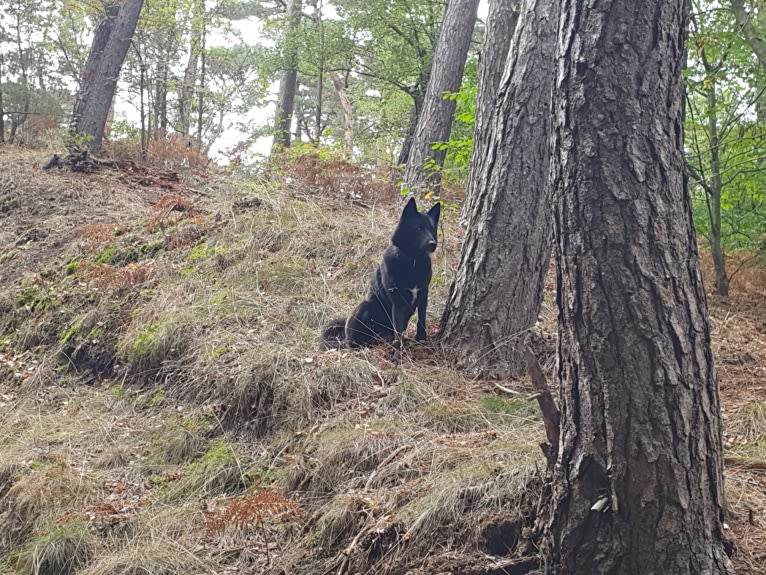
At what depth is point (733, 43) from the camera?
26.2 ft

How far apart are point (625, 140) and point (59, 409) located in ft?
18.4

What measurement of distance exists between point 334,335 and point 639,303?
3907mm

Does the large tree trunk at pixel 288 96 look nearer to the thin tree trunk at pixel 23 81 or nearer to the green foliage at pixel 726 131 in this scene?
the thin tree trunk at pixel 23 81

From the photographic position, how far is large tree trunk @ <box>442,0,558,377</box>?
5.38m

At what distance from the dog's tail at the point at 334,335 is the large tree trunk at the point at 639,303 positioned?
354cm

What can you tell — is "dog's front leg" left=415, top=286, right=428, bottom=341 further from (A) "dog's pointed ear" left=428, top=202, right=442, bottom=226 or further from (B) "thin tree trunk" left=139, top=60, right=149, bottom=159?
(B) "thin tree trunk" left=139, top=60, right=149, bottom=159

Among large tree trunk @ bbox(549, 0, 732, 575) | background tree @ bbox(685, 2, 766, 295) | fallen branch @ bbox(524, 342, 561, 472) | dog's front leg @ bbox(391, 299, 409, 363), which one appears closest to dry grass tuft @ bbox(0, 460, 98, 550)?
dog's front leg @ bbox(391, 299, 409, 363)

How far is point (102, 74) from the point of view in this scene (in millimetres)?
12789

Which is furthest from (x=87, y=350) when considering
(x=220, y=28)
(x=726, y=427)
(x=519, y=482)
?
(x=220, y=28)

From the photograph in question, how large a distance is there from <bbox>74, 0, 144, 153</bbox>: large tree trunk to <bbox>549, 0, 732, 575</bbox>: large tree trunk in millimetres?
11819

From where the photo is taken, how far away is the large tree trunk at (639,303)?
2.46m

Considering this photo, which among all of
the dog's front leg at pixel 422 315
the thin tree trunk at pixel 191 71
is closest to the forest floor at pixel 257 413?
the dog's front leg at pixel 422 315

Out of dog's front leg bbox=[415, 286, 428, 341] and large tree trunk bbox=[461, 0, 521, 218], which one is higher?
large tree trunk bbox=[461, 0, 521, 218]

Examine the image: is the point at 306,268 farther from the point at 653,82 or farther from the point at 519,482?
the point at 653,82
